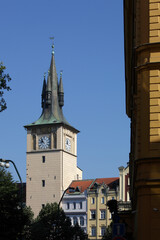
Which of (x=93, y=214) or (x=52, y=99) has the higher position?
(x=52, y=99)

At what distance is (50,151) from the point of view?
130250mm

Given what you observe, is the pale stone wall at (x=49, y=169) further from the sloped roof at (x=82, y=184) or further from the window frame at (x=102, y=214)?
the window frame at (x=102, y=214)

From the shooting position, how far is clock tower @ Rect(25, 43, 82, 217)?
12612 cm

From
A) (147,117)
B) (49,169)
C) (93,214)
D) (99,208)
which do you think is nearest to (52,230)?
(93,214)

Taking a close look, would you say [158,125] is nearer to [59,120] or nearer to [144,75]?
[144,75]

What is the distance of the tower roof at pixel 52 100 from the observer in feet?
445

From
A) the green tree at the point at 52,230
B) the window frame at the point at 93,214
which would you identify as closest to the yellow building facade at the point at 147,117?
the green tree at the point at 52,230

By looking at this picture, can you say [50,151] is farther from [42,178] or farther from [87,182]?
[87,182]

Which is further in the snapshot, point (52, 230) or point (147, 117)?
point (52, 230)

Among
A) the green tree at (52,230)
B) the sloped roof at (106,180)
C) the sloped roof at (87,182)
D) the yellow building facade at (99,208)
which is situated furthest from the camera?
the sloped roof at (87,182)

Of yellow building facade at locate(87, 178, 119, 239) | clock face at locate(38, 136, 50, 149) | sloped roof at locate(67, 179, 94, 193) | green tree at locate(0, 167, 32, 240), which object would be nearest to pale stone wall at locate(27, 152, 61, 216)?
clock face at locate(38, 136, 50, 149)

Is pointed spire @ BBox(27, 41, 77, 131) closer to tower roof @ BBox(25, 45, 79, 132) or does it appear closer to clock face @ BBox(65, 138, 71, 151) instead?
tower roof @ BBox(25, 45, 79, 132)

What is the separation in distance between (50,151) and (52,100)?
12.9 m

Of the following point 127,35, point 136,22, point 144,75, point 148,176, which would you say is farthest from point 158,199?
point 127,35
